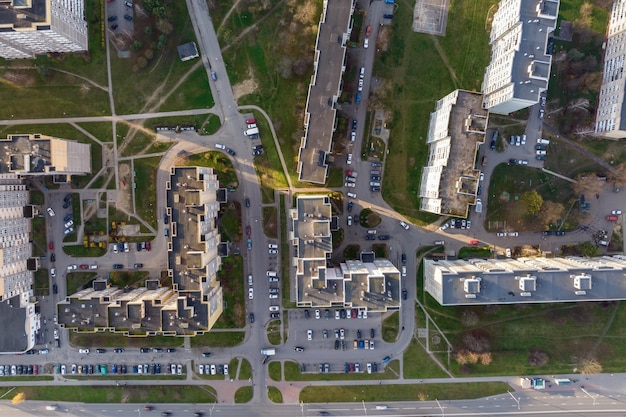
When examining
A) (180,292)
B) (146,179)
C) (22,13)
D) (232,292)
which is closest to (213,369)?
(232,292)

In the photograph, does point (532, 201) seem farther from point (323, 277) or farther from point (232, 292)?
point (232, 292)

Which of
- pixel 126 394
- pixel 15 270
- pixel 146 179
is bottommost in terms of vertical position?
pixel 126 394

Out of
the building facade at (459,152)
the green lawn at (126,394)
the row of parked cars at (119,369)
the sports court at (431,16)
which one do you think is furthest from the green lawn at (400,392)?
the sports court at (431,16)

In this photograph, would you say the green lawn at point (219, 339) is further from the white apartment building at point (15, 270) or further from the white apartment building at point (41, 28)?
the white apartment building at point (41, 28)

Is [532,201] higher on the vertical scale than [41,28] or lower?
lower

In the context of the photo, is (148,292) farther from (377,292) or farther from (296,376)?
(377,292)

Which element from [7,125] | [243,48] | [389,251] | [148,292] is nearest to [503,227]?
[389,251]
